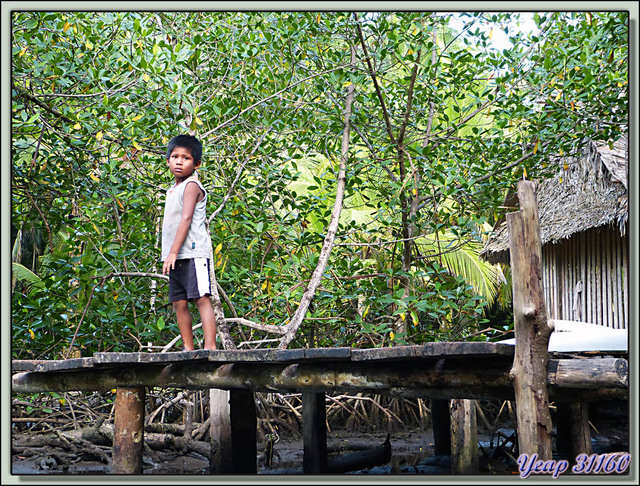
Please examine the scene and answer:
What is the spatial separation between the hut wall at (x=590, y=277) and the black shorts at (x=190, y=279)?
4.57m

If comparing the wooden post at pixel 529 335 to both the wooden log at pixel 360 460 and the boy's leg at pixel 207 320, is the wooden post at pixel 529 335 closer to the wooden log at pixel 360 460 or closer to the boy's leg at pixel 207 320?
the boy's leg at pixel 207 320

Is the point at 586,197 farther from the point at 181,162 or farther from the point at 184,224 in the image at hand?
the point at 184,224

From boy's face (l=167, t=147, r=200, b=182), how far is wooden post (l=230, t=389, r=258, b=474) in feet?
6.85

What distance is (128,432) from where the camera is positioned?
4.25 meters

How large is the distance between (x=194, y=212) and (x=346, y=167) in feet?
5.55

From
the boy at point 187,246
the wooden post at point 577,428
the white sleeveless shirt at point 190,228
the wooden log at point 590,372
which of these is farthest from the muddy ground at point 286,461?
the white sleeveless shirt at point 190,228

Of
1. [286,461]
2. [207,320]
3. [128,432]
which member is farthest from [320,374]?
[286,461]

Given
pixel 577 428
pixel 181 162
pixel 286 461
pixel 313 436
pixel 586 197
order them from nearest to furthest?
1. pixel 181 162
2. pixel 577 428
3. pixel 313 436
4. pixel 286 461
5. pixel 586 197

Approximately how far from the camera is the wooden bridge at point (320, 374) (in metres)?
3.05

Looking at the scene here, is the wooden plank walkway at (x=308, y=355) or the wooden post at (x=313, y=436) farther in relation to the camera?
the wooden post at (x=313, y=436)

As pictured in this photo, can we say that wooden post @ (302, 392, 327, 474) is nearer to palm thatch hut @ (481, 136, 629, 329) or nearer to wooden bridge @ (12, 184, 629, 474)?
wooden bridge @ (12, 184, 629, 474)

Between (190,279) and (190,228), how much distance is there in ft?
0.98

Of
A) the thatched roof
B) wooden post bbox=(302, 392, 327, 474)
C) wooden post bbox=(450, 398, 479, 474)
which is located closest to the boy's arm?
wooden post bbox=(302, 392, 327, 474)

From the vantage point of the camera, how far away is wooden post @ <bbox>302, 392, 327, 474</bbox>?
529 centimetres
